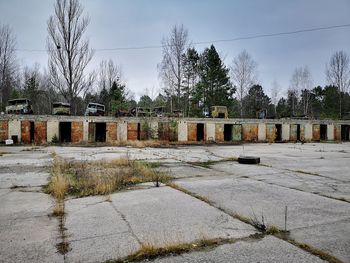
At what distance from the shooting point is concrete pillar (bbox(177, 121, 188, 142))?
31.7 m

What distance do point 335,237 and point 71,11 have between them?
108 feet

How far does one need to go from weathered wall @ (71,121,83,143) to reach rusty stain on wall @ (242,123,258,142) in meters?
18.4

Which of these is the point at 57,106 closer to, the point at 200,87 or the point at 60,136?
the point at 60,136

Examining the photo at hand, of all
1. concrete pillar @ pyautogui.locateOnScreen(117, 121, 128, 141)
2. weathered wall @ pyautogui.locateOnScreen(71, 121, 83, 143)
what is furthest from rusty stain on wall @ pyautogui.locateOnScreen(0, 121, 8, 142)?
concrete pillar @ pyautogui.locateOnScreen(117, 121, 128, 141)

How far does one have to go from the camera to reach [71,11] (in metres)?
30.7

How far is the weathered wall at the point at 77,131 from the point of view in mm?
A: 28359

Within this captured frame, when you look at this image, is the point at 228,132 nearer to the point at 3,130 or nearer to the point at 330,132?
the point at 330,132

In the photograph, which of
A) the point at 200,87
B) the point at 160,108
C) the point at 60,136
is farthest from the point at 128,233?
the point at 200,87

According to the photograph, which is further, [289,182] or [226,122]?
[226,122]

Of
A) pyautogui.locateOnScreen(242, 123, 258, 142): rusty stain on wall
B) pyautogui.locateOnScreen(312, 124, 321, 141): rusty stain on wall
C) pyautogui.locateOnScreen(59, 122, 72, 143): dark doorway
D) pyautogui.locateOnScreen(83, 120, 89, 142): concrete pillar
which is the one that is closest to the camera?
pyautogui.locateOnScreen(83, 120, 89, 142): concrete pillar

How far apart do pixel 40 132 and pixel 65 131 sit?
3.28 metres

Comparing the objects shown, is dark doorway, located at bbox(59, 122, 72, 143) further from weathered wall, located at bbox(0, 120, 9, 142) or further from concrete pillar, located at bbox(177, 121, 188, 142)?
concrete pillar, located at bbox(177, 121, 188, 142)

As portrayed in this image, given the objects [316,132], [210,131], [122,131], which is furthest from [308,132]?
[122,131]

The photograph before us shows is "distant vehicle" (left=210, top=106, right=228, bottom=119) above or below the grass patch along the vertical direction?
above
